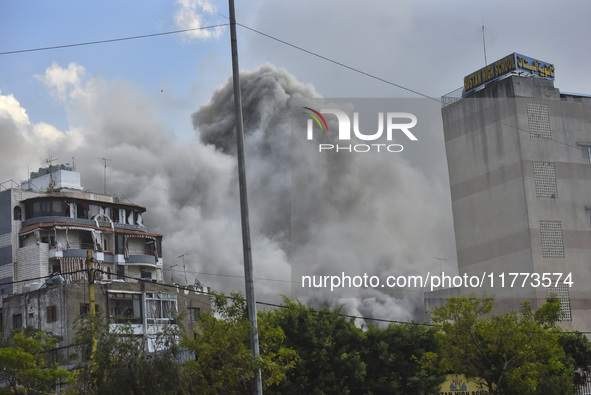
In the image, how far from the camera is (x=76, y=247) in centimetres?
7644

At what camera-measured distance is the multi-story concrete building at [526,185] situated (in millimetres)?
60250

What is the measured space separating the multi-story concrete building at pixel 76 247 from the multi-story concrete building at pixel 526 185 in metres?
22.9

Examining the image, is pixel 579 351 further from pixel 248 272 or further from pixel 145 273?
pixel 145 273

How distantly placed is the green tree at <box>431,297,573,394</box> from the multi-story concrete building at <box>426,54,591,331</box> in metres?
28.9

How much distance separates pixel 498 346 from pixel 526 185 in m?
32.4

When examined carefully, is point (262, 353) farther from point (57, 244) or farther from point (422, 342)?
point (57, 244)

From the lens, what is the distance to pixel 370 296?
74.0 meters

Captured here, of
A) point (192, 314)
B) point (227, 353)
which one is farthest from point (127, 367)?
point (192, 314)

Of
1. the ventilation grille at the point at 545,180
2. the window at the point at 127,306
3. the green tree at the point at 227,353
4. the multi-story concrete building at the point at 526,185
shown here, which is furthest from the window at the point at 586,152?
the green tree at the point at 227,353

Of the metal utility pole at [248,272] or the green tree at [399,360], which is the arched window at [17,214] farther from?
the metal utility pole at [248,272]

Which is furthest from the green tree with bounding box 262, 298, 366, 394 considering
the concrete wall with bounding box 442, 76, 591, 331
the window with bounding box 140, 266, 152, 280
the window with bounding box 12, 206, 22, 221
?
the window with bounding box 12, 206, 22, 221

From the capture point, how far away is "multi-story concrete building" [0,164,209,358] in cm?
5838

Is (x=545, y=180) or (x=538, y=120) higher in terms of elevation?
(x=538, y=120)

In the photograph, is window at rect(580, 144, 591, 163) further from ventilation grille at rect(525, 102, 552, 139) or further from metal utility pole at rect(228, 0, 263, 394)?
metal utility pole at rect(228, 0, 263, 394)
